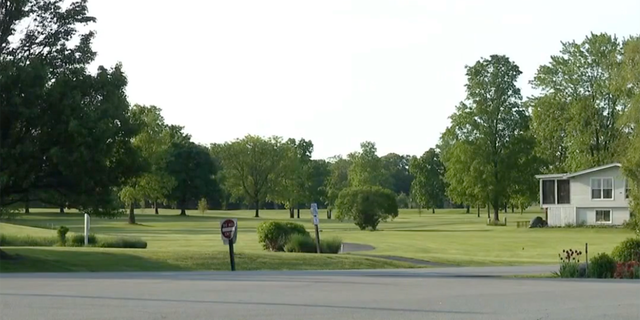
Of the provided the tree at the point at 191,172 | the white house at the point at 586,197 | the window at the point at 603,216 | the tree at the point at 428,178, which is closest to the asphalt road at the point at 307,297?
the white house at the point at 586,197

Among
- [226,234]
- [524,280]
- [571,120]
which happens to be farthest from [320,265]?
[571,120]

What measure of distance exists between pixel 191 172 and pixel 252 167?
11.3 meters

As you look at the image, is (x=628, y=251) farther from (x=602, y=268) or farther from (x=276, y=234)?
(x=276, y=234)

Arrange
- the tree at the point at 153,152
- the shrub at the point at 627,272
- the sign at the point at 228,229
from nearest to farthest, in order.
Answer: the shrub at the point at 627,272 < the sign at the point at 228,229 < the tree at the point at 153,152

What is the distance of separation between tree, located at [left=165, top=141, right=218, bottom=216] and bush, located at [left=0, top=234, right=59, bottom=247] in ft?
243

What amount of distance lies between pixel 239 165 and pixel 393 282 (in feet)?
365

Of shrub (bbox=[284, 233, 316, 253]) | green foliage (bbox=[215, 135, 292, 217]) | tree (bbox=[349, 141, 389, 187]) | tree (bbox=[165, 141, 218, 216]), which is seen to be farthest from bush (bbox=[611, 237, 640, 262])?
tree (bbox=[349, 141, 389, 187])

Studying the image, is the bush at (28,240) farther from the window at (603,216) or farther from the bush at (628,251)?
the window at (603,216)

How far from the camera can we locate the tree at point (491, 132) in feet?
280

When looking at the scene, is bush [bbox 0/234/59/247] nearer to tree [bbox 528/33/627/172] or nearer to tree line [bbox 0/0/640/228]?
tree line [bbox 0/0/640/228]

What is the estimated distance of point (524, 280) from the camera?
2338 cm

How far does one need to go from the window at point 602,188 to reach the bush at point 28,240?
1917 inches

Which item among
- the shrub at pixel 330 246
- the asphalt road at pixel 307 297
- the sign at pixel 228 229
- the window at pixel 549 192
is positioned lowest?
the shrub at pixel 330 246

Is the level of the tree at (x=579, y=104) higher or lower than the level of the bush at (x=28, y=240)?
higher
